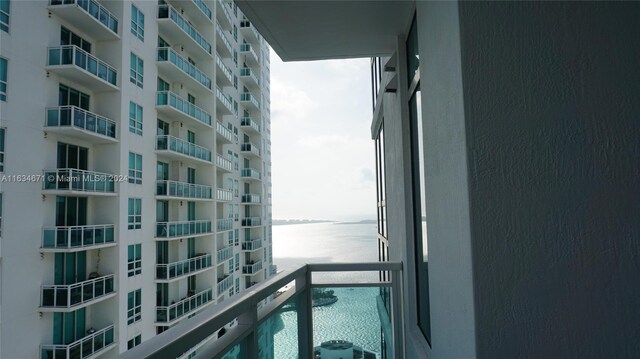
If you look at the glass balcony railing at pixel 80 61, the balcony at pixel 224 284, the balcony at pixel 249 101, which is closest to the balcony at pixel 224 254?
the balcony at pixel 224 284

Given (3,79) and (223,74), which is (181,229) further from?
(223,74)

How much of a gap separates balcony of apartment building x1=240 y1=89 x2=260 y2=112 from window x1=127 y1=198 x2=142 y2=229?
428 inches

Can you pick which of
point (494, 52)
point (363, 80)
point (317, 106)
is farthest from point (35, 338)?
point (317, 106)

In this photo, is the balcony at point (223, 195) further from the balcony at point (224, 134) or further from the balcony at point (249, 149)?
the balcony at point (249, 149)

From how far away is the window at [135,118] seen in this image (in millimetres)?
11531

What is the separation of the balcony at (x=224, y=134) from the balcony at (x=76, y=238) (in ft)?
24.5

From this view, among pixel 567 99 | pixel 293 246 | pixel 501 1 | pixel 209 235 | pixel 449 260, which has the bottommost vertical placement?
pixel 293 246

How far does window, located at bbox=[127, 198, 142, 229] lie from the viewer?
1134 cm

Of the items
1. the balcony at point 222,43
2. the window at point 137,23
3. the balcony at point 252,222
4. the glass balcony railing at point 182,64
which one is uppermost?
the balcony at point 222,43

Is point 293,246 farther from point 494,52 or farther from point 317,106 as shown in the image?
point 494,52

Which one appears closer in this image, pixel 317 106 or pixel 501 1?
pixel 501 1

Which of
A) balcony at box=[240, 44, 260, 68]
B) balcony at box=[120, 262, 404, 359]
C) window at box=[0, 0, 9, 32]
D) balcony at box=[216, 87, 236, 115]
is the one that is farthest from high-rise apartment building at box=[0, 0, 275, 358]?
balcony at box=[120, 262, 404, 359]

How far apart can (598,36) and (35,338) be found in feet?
37.6

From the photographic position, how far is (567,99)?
0.98 meters
